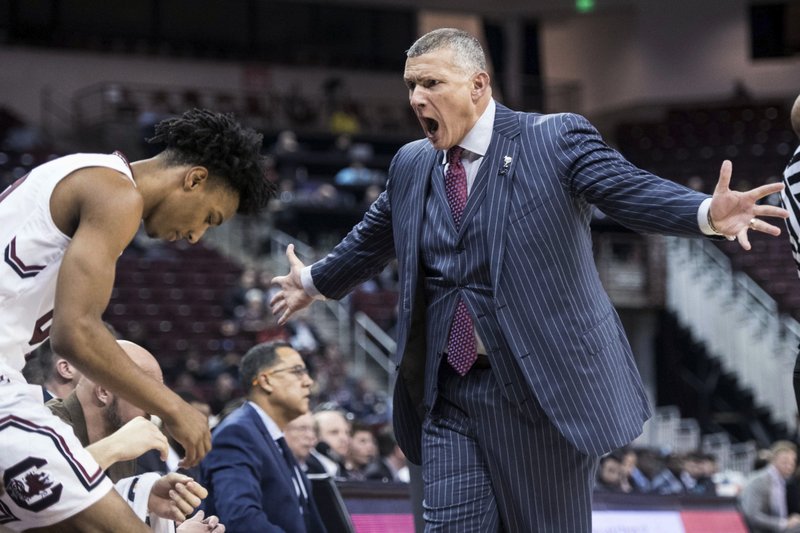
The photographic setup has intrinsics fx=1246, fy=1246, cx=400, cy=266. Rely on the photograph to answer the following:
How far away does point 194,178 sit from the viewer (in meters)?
3.46

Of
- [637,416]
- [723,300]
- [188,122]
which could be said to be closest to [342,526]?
[637,416]

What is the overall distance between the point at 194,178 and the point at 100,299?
492mm

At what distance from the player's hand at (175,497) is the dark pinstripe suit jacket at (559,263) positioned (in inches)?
30.7

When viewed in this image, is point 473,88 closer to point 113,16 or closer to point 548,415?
point 548,415

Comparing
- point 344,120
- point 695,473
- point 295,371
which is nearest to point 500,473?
point 295,371

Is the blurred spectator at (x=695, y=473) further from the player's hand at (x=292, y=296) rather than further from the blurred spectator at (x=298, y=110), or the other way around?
the blurred spectator at (x=298, y=110)

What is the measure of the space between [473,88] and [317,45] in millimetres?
21117

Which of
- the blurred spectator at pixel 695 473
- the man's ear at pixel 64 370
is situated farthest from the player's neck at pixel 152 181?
the blurred spectator at pixel 695 473

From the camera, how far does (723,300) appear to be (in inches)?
704

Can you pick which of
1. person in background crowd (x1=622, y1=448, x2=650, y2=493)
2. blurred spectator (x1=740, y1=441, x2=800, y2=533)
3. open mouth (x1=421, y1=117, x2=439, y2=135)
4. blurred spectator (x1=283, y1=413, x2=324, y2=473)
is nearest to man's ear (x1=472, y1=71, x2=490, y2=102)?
open mouth (x1=421, y1=117, x2=439, y2=135)

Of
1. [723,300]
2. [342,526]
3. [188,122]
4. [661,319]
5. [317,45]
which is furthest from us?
[317,45]

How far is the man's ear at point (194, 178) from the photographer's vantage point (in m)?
3.44

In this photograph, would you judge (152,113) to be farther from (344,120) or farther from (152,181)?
(152,181)

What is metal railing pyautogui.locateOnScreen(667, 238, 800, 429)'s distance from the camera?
17.0 m
